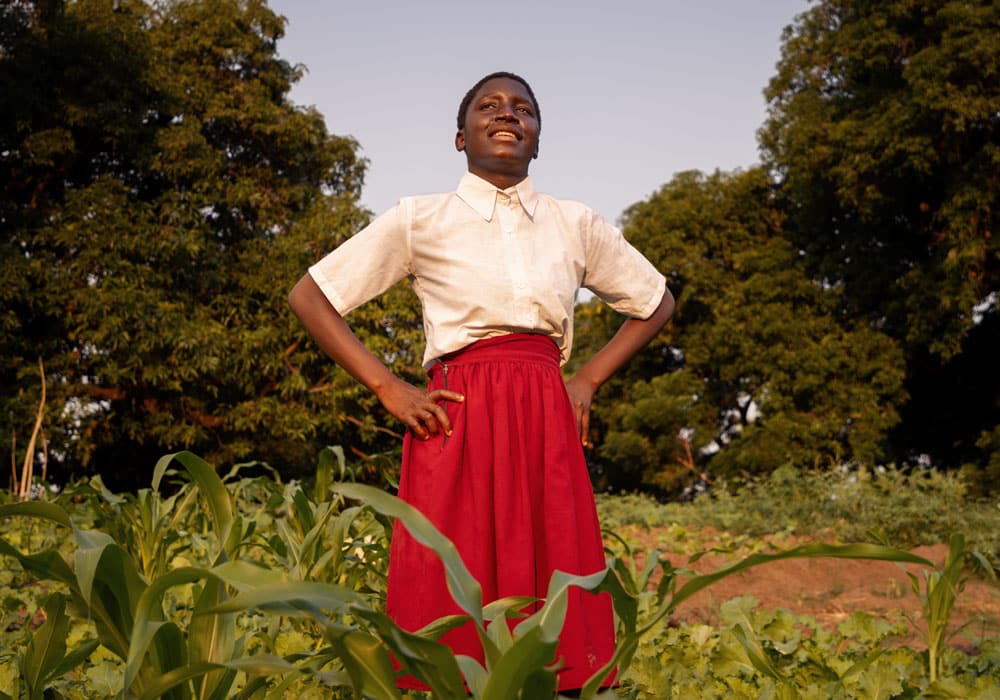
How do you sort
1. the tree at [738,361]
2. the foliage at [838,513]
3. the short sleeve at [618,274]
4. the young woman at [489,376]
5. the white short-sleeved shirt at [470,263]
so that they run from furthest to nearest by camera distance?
the tree at [738,361], the foliage at [838,513], the short sleeve at [618,274], the white short-sleeved shirt at [470,263], the young woman at [489,376]

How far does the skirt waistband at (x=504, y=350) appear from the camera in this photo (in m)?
2.06

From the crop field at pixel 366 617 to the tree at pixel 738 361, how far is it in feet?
32.0

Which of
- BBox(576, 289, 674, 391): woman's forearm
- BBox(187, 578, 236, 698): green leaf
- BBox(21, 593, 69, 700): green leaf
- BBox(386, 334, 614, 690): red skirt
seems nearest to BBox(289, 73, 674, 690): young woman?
BBox(386, 334, 614, 690): red skirt

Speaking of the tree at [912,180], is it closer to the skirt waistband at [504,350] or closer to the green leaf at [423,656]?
the skirt waistband at [504,350]

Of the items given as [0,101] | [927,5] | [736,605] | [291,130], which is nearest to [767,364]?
[927,5]

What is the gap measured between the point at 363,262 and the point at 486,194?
1.03ft

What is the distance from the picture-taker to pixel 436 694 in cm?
109

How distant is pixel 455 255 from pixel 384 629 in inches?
46.4

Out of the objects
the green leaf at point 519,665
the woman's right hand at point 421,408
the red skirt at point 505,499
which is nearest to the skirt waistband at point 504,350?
the red skirt at point 505,499

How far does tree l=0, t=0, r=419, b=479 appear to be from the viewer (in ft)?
37.3

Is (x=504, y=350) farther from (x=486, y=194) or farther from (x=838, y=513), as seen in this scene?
(x=838, y=513)

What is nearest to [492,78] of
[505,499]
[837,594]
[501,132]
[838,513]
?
[501,132]

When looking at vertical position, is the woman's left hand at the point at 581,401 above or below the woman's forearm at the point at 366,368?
below

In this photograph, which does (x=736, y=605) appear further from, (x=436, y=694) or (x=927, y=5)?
(x=927, y=5)
